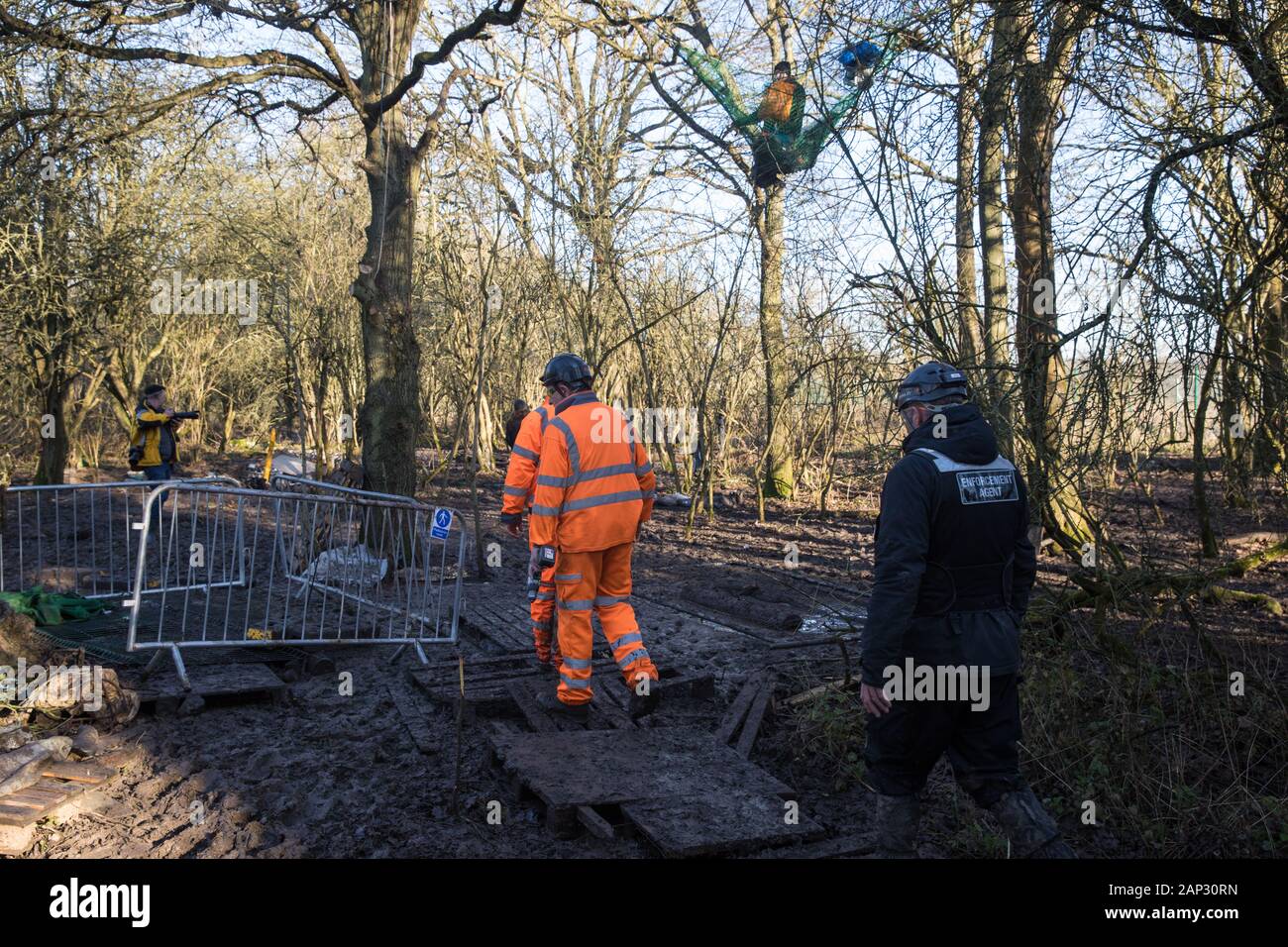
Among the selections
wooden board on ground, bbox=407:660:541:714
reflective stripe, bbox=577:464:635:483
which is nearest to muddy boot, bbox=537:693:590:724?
wooden board on ground, bbox=407:660:541:714


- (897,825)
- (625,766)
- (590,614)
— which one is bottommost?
(625,766)

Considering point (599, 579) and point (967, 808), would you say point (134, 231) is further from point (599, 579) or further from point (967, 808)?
point (967, 808)

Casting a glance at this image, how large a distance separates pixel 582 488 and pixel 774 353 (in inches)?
275

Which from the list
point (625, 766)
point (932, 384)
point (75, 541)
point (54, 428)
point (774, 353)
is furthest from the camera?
point (54, 428)

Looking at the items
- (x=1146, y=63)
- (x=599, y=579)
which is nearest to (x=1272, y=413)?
(x=1146, y=63)

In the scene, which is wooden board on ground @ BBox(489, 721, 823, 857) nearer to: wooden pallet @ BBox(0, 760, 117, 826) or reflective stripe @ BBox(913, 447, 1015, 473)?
reflective stripe @ BBox(913, 447, 1015, 473)

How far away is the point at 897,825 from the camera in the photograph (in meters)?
3.52

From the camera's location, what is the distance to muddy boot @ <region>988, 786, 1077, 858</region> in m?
3.34

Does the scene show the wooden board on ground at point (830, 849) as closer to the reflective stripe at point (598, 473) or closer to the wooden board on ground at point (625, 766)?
the wooden board on ground at point (625, 766)

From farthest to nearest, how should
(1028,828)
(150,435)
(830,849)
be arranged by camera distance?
1. (150,435)
2. (830,849)
3. (1028,828)

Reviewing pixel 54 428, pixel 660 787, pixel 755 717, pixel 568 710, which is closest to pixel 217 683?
pixel 568 710

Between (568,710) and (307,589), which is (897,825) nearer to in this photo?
(568,710)

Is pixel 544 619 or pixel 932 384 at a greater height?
pixel 932 384
